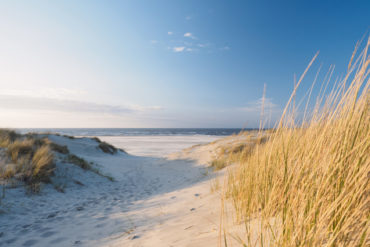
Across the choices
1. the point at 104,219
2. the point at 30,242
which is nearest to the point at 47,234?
the point at 30,242

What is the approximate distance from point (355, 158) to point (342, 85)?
1.91ft

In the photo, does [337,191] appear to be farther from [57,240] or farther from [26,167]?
[26,167]

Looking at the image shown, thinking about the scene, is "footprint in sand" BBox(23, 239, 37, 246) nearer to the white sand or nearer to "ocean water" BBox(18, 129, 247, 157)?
the white sand

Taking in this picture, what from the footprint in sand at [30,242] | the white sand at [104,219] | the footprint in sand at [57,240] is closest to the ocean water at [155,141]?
the white sand at [104,219]

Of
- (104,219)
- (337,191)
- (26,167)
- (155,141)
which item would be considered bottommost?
(155,141)

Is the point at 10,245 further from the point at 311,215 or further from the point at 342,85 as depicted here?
the point at 342,85

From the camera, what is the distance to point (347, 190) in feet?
3.23

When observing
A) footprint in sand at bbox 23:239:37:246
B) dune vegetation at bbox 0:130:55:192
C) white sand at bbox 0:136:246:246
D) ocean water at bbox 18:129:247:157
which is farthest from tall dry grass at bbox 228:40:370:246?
ocean water at bbox 18:129:247:157

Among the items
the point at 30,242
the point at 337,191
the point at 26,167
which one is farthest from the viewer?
the point at 26,167

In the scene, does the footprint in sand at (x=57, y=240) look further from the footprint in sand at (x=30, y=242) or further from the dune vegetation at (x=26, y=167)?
the dune vegetation at (x=26, y=167)

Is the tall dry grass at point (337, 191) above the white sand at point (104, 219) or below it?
above

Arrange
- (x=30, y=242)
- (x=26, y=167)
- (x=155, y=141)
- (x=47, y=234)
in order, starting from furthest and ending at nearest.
→ (x=155, y=141) < (x=26, y=167) < (x=47, y=234) < (x=30, y=242)

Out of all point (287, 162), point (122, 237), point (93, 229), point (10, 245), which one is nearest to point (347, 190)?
point (287, 162)

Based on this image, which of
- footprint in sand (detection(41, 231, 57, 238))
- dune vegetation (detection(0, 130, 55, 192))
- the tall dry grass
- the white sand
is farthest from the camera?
dune vegetation (detection(0, 130, 55, 192))
